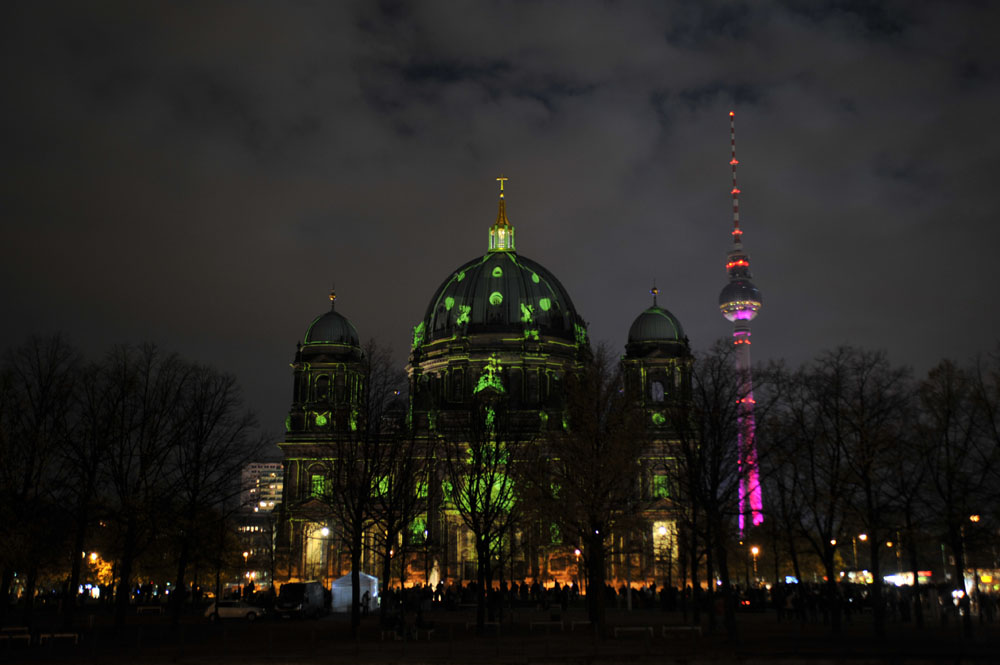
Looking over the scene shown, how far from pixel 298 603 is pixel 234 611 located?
3562 millimetres

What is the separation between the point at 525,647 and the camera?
34281mm

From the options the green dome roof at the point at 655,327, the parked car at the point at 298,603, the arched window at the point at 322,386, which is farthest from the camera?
the green dome roof at the point at 655,327

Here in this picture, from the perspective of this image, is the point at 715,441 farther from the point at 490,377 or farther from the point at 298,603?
the point at 490,377

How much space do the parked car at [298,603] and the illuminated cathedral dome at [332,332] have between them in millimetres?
48601

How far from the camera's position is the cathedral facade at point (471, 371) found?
95125 mm

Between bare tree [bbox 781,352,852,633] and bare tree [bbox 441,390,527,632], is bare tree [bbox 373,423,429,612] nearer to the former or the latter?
bare tree [bbox 441,390,527,632]

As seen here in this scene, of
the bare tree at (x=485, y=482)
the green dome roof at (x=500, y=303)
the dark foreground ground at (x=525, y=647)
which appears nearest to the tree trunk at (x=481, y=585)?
the bare tree at (x=485, y=482)

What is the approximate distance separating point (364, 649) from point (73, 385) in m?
18.1

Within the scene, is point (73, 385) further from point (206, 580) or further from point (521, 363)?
point (521, 363)

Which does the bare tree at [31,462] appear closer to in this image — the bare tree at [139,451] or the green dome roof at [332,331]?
the bare tree at [139,451]

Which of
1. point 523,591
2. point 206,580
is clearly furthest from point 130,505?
point 206,580

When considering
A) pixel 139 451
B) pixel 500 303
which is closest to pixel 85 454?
pixel 139 451

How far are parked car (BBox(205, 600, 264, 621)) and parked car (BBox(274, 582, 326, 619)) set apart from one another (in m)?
1.42

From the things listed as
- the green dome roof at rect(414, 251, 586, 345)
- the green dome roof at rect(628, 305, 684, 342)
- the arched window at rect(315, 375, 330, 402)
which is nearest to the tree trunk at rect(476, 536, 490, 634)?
the arched window at rect(315, 375, 330, 402)
